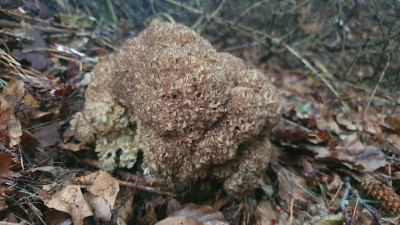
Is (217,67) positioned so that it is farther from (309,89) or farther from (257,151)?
(309,89)

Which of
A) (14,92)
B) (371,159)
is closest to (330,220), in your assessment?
(371,159)

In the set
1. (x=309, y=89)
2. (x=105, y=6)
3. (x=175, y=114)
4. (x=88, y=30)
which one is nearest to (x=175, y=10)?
(x=105, y=6)

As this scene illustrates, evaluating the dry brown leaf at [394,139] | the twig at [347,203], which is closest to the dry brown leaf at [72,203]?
the twig at [347,203]

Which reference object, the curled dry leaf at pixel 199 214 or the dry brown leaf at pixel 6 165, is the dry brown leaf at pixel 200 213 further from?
the dry brown leaf at pixel 6 165

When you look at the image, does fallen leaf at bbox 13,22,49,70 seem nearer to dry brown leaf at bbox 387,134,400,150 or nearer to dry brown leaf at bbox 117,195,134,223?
dry brown leaf at bbox 117,195,134,223

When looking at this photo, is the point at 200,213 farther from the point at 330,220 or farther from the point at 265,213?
the point at 330,220
